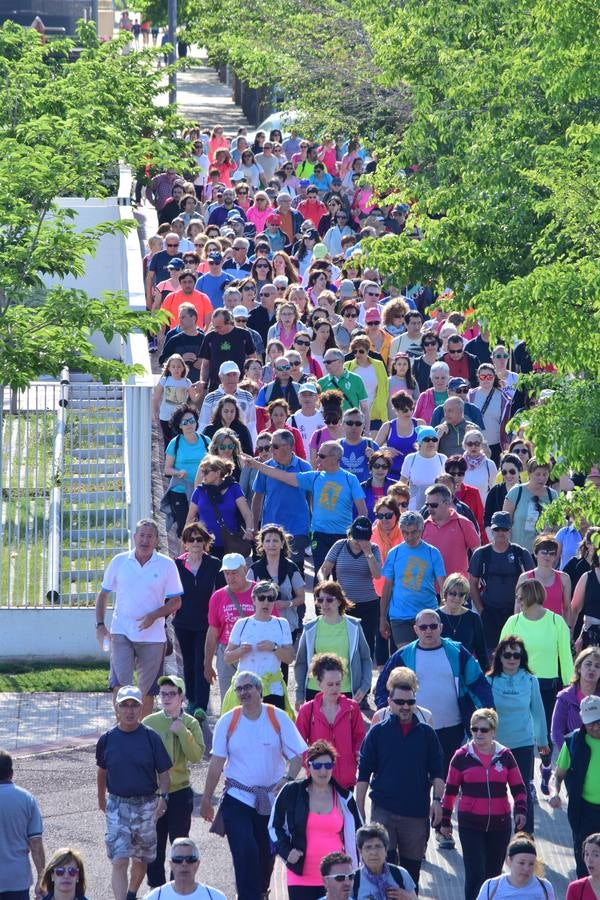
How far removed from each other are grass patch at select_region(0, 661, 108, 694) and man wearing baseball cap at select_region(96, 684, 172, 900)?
4.68 metres

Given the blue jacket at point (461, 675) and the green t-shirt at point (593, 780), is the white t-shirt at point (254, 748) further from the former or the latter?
the green t-shirt at point (593, 780)

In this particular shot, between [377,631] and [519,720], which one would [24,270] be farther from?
[519,720]

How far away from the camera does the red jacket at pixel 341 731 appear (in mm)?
11484

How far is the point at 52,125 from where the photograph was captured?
23.1 meters

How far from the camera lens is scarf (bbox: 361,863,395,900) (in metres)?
9.55

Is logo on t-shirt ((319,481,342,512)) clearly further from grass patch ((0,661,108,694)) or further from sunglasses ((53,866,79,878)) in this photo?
sunglasses ((53,866,79,878))

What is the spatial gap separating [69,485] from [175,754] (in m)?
6.00

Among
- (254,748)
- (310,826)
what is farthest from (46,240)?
(310,826)

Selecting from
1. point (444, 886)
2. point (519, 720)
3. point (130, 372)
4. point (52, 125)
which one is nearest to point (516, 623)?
point (519, 720)

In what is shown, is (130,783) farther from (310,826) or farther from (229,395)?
(229,395)

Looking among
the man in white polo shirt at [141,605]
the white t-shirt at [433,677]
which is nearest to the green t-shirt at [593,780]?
the white t-shirt at [433,677]

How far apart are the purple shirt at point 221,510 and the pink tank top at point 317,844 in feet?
17.6

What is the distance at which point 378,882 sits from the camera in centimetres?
958

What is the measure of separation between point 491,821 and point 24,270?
32.3 feet
